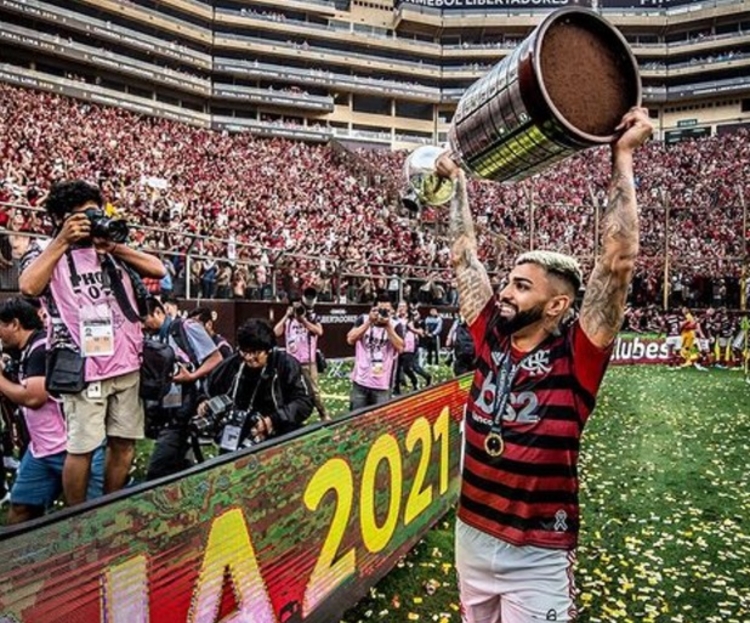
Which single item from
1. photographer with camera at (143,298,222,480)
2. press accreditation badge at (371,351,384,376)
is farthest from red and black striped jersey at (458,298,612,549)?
press accreditation badge at (371,351,384,376)

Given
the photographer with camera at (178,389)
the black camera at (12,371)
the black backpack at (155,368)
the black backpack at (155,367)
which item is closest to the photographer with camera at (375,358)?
the photographer with camera at (178,389)

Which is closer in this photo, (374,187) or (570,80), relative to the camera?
(570,80)

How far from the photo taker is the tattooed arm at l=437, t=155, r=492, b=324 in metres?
2.92

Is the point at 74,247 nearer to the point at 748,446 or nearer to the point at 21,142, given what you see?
the point at 748,446

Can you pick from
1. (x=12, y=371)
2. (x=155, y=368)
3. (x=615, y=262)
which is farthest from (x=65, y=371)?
(x=615, y=262)

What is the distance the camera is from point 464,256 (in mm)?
3115

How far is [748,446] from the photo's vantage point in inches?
366

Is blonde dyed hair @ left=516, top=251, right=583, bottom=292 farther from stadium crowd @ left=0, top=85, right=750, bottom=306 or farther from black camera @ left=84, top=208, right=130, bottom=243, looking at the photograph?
stadium crowd @ left=0, top=85, right=750, bottom=306

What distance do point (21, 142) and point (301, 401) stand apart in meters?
23.3

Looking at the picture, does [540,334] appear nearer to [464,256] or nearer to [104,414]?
[464,256]

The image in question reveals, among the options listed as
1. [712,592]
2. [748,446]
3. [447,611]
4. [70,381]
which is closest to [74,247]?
[70,381]

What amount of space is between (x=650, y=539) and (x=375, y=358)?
3527 mm

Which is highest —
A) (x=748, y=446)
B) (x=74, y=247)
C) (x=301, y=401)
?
(x=74, y=247)

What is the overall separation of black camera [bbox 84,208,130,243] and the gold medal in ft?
6.89
